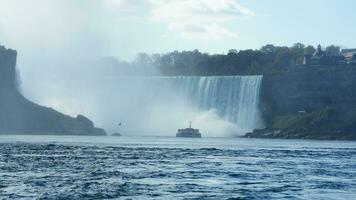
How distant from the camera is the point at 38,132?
619ft

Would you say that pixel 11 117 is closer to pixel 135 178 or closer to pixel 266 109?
pixel 266 109

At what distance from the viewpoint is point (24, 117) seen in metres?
186

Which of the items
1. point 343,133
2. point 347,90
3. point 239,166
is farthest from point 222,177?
point 347,90

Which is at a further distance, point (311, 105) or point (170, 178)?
point (311, 105)

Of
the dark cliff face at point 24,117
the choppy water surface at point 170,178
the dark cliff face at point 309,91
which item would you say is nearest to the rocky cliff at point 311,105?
the dark cliff face at point 309,91

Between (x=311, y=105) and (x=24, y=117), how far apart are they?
58.2 metres

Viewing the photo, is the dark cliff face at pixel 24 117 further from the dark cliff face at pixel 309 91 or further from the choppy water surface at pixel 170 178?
the choppy water surface at pixel 170 178

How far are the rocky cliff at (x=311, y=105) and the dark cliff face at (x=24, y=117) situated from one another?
3611 centimetres

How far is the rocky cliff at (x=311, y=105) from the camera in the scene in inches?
7239

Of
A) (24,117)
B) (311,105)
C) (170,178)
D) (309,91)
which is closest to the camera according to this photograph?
(170,178)

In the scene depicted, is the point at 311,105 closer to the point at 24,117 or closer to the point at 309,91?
the point at 309,91

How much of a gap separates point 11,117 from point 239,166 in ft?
388

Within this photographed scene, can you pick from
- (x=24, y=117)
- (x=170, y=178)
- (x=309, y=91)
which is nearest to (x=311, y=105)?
(x=309, y=91)

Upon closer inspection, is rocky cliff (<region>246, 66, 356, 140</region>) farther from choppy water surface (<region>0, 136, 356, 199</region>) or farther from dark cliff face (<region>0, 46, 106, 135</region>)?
choppy water surface (<region>0, 136, 356, 199</region>)
